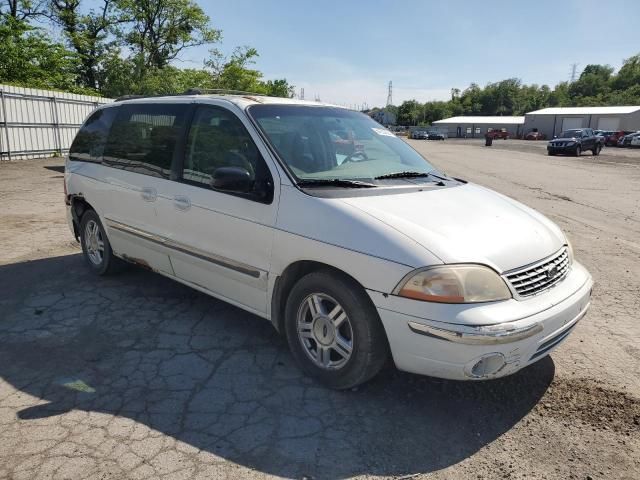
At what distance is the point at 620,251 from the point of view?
6.78 metres

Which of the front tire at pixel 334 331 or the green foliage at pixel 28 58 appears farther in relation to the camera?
the green foliage at pixel 28 58

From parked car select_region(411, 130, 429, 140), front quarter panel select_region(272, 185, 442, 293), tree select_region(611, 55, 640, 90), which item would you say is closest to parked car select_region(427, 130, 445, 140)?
parked car select_region(411, 130, 429, 140)

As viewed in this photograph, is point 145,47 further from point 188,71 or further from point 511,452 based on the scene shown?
point 511,452

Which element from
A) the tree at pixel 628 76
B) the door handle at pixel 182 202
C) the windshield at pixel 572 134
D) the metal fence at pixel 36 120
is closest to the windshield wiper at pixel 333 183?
the door handle at pixel 182 202

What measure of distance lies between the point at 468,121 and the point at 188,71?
70827 millimetres

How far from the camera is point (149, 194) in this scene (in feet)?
13.8

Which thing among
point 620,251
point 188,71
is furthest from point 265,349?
point 188,71

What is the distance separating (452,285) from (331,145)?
168 centimetres

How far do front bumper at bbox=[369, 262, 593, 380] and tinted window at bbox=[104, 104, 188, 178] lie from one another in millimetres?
2332

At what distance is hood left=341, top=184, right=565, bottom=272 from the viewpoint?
107 inches

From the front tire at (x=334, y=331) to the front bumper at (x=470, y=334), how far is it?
0.12 meters

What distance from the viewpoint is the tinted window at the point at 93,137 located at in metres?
5.00

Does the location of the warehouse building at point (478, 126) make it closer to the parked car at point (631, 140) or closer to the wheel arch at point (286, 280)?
the parked car at point (631, 140)

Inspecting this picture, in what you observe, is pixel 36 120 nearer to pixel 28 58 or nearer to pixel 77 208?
pixel 28 58
